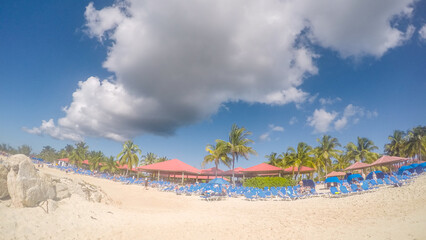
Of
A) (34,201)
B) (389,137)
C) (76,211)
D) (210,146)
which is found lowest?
(76,211)

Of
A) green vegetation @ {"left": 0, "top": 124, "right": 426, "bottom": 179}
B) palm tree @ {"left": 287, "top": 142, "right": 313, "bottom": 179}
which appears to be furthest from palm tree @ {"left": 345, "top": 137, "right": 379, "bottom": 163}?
palm tree @ {"left": 287, "top": 142, "right": 313, "bottom": 179}

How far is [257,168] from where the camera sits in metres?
24.7

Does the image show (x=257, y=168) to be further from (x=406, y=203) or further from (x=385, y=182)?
(x=406, y=203)

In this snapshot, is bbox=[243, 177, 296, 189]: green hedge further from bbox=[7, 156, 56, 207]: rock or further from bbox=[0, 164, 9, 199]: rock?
bbox=[0, 164, 9, 199]: rock

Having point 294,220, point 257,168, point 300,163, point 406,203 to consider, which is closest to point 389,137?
point 300,163

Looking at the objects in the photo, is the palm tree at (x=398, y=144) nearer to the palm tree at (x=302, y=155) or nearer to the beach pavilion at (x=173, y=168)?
the palm tree at (x=302, y=155)

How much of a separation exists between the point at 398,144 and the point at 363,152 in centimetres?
693

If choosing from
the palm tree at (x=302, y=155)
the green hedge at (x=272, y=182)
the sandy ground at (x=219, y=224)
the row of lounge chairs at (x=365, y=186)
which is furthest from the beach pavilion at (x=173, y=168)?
the sandy ground at (x=219, y=224)

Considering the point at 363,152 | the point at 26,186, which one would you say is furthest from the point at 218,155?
the point at 363,152

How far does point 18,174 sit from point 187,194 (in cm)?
1273

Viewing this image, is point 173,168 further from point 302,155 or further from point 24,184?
point 24,184

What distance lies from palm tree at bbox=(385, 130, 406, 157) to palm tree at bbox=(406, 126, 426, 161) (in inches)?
45.5

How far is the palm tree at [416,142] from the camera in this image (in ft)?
104

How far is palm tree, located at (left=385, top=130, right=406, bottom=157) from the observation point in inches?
1382
